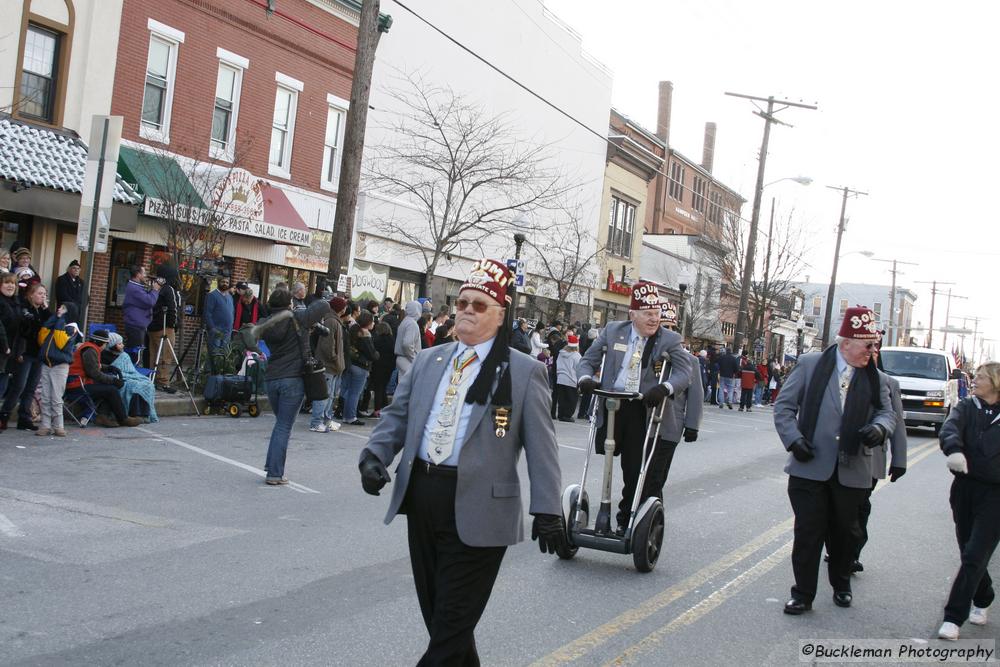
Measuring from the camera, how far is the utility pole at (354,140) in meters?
15.9

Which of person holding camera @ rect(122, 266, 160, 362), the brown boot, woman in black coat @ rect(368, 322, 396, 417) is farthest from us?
woman in black coat @ rect(368, 322, 396, 417)

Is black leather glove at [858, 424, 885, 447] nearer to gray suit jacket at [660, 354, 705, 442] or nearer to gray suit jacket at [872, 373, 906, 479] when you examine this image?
gray suit jacket at [872, 373, 906, 479]

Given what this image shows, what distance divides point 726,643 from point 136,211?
561 inches

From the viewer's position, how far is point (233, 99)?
2067 centimetres

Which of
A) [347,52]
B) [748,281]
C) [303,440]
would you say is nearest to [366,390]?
[303,440]

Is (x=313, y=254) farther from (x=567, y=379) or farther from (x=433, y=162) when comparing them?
(x=567, y=379)

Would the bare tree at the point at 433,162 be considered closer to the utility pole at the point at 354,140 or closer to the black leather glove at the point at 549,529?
the utility pole at the point at 354,140

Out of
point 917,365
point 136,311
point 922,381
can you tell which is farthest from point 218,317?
point 917,365

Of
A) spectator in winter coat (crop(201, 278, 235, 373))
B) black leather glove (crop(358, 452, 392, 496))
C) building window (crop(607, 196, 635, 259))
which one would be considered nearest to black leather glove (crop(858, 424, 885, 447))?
black leather glove (crop(358, 452, 392, 496))

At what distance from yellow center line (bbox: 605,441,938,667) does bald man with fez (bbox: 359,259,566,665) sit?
1610 millimetres

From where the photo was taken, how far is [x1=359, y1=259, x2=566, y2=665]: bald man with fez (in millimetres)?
3945

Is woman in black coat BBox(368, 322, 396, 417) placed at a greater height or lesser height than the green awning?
lesser

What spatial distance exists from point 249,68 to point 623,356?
15.6 meters

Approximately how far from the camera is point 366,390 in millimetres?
16859
